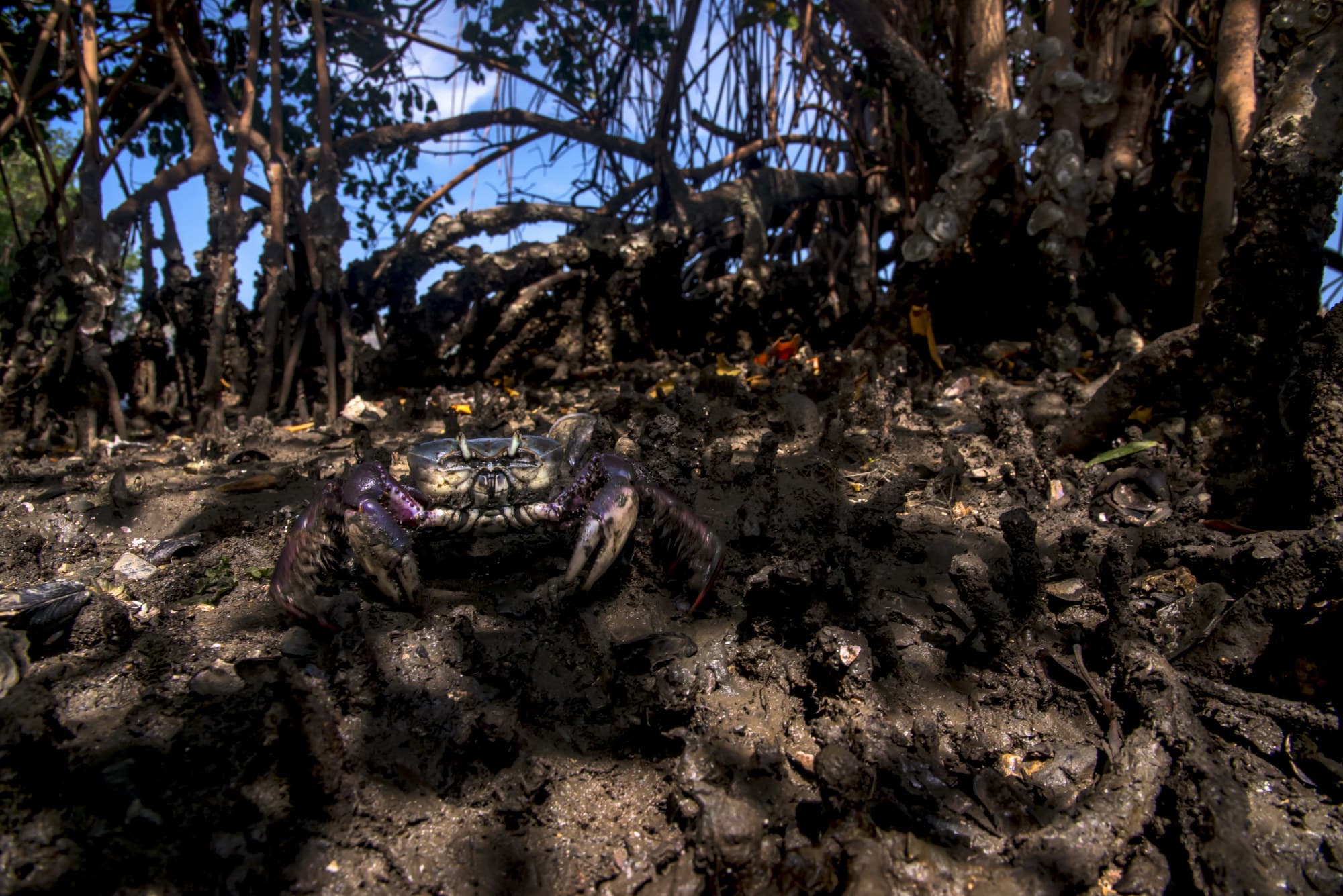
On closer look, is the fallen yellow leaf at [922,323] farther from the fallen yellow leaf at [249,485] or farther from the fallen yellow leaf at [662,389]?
the fallen yellow leaf at [249,485]

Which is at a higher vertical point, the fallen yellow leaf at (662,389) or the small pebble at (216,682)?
the fallen yellow leaf at (662,389)

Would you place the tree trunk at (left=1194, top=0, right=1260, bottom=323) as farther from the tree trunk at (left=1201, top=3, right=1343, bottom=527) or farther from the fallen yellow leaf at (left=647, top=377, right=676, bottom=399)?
the fallen yellow leaf at (left=647, top=377, right=676, bottom=399)

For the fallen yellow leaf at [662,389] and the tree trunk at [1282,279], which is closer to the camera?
the tree trunk at [1282,279]

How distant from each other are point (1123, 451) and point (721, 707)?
2582mm

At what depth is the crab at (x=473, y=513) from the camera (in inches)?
97.7

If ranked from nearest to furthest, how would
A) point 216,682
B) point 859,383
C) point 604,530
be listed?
point 216,682 < point 604,530 < point 859,383

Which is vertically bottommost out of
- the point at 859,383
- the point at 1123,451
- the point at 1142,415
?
the point at 1123,451

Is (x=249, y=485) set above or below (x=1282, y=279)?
below

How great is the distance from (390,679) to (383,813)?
445 millimetres

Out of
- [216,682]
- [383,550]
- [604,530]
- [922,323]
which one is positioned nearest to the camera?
[216,682]

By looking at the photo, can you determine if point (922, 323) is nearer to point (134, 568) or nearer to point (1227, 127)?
point (1227, 127)

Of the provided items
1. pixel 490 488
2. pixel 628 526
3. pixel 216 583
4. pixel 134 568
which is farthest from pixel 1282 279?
pixel 134 568

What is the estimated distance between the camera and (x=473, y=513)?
2814mm

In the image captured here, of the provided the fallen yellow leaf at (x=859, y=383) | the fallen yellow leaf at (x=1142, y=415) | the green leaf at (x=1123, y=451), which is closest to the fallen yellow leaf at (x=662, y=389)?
the fallen yellow leaf at (x=859, y=383)
